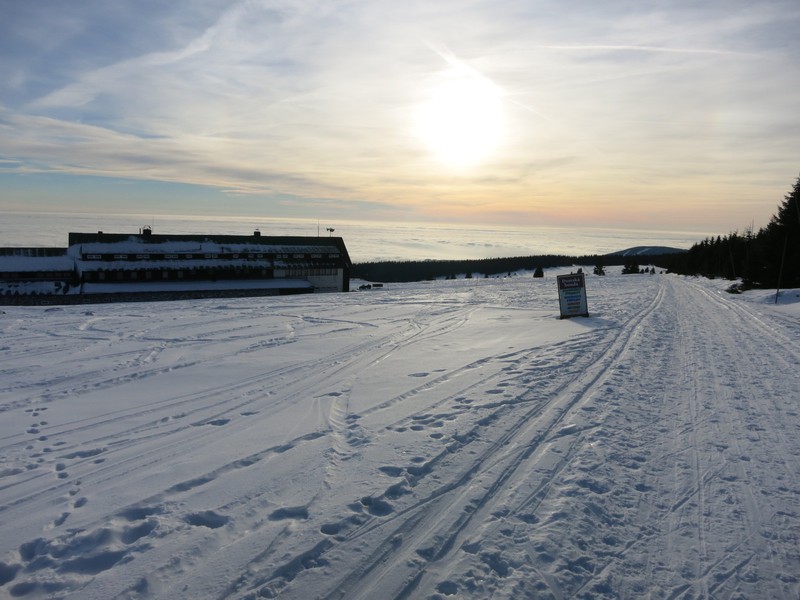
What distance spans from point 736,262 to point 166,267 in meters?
61.2

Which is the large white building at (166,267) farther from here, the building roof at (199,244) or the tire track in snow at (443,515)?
the tire track in snow at (443,515)

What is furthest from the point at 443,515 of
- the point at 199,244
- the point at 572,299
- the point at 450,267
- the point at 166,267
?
the point at 450,267

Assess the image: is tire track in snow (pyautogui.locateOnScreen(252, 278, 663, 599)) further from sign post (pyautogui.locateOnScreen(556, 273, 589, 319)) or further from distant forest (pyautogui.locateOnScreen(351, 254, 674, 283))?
distant forest (pyautogui.locateOnScreen(351, 254, 674, 283))

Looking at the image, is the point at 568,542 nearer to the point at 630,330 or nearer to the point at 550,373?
the point at 550,373

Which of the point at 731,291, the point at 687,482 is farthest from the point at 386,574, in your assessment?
the point at 731,291

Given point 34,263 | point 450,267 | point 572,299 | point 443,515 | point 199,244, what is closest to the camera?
point 443,515

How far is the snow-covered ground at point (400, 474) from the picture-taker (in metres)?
3.86

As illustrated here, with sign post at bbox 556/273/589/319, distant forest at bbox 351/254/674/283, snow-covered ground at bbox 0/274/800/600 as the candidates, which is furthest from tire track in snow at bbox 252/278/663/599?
distant forest at bbox 351/254/674/283

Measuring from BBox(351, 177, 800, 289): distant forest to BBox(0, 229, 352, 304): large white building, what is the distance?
101 feet

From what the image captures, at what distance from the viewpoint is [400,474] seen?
214 inches

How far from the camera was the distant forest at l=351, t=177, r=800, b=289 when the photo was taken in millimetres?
33781

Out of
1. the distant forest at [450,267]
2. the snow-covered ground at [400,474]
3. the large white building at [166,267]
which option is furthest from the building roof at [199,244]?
the distant forest at [450,267]

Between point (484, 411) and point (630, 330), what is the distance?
9228mm

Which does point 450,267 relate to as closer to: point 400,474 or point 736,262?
point 736,262
